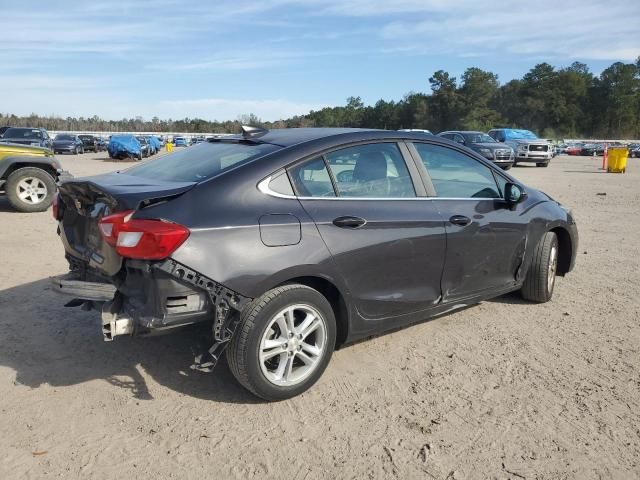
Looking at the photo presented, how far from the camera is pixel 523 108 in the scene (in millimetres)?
99375

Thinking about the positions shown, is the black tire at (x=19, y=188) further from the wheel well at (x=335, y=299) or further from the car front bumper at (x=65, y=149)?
the car front bumper at (x=65, y=149)

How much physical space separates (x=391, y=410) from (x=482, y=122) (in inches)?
3807

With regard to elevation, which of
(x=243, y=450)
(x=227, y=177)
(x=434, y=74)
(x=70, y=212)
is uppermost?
(x=434, y=74)

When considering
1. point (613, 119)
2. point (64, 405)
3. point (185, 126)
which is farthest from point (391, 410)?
point (185, 126)

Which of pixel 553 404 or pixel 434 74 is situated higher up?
pixel 434 74

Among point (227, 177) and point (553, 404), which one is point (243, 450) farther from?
point (553, 404)

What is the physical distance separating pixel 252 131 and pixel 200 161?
21.0 inches

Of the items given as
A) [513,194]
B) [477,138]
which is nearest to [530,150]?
[477,138]

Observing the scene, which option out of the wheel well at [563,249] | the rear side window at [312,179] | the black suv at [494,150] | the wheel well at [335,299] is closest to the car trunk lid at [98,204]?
the rear side window at [312,179]

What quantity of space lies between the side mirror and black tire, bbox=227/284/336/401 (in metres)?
2.09

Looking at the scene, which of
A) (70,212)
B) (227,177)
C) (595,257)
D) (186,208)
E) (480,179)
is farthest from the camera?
(595,257)

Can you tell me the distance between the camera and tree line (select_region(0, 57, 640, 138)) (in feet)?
306

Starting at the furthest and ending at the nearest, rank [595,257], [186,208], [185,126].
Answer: [185,126] → [595,257] → [186,208]

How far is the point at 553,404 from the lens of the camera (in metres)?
3.40
